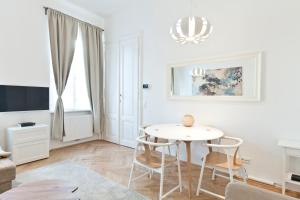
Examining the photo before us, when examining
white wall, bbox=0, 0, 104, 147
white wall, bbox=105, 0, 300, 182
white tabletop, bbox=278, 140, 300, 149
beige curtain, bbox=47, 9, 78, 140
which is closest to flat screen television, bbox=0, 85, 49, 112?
white wall, bbox=0, 0, 104, 147

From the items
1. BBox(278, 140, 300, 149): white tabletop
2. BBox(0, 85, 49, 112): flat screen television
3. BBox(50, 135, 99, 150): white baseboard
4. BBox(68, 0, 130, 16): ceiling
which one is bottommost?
BBox(50, 135, 99, 150): white baseboard

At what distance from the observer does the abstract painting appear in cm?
289

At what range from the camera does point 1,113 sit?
3.30m

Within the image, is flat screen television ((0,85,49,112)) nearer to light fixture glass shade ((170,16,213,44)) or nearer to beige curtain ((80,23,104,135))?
beige curtain ((80,23,104,135))

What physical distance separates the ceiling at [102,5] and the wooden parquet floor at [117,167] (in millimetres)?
3301

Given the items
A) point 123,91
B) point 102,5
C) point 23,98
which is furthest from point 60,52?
point 123,91

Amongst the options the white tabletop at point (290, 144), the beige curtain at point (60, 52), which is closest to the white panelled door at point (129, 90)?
the beige curtain at point (60, 52)

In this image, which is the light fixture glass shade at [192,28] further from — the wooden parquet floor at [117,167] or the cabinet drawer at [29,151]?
the cabinet drawer at [29,151]

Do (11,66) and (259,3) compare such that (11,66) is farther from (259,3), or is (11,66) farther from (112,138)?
(259,3)

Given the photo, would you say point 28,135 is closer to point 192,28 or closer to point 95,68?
point 95,68

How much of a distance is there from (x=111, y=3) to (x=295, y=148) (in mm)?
4341

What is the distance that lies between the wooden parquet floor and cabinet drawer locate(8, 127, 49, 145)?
1.39ft

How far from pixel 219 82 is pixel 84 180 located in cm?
258

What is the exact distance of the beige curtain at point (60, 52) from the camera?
3.90 meters
